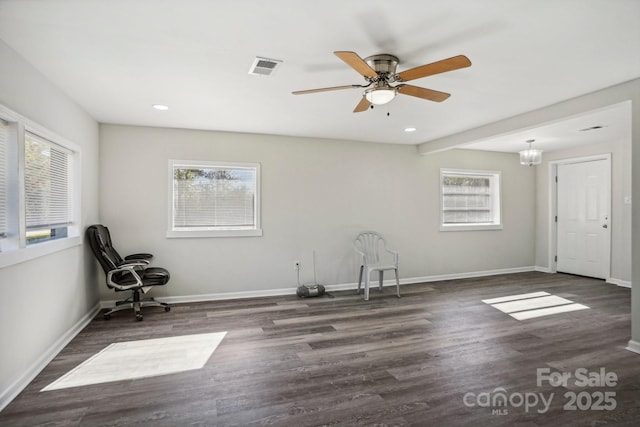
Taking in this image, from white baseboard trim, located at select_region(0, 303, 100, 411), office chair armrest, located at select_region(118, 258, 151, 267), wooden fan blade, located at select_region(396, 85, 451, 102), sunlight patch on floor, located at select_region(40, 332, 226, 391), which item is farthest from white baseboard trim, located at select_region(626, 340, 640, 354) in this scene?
office chair armrest, located at select_region(118, 258, 151, 267)

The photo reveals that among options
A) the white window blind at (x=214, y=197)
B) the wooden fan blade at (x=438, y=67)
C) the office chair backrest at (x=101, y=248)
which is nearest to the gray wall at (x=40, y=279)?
the office chair backrest at (x=101, y=248)

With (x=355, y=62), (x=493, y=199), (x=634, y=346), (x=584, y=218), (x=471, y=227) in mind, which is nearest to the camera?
(x=355, y=62)

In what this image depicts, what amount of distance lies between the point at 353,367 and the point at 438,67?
2.29 metres

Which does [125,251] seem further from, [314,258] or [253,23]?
[253,23]

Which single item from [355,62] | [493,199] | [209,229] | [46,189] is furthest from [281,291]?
[493,199]

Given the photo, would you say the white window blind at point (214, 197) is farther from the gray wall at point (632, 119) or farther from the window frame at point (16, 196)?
the gray wall at point (632, 119)

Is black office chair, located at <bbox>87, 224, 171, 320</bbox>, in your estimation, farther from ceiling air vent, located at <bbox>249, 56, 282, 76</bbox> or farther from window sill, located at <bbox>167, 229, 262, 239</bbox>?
ceiling air vent, located at <bbox>249, 56, 282, 76</bbox>

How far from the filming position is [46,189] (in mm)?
3123

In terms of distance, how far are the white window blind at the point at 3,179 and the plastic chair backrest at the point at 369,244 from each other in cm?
424

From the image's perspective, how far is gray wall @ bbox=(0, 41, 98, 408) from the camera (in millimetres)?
2379

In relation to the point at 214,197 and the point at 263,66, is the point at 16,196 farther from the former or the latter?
the point at 214,197

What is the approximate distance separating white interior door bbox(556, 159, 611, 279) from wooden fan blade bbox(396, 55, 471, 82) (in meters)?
5.37

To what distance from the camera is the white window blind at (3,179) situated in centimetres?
240

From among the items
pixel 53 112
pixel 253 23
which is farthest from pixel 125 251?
pixel 253 23
